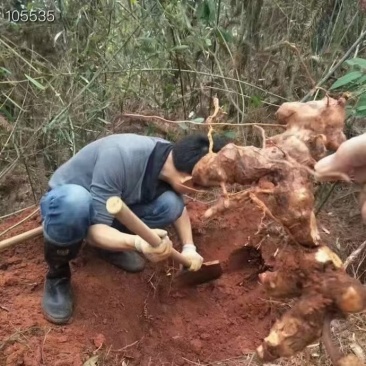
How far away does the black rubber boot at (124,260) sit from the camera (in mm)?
2465

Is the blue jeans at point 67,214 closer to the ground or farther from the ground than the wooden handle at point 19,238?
farther from the ground

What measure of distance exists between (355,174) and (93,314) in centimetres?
144

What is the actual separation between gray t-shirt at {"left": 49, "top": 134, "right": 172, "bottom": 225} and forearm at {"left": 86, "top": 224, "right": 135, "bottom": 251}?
0.04 metres

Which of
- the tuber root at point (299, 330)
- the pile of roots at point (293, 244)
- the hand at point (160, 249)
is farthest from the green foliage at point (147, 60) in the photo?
the tuber root at point (299, 330)

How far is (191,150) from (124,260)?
68cm

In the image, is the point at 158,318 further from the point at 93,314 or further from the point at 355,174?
the point at 355,174

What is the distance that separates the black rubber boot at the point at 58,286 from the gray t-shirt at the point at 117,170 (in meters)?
0.20

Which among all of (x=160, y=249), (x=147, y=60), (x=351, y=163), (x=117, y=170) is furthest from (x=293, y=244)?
(x=147, y=60)

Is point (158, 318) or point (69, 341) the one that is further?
point (158, 318)

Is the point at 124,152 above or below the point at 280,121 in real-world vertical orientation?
below

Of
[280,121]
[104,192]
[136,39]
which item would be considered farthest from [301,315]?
[136,39]

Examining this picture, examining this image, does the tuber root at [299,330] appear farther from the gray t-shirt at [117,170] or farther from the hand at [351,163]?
the gray t-shirt at [117,170]

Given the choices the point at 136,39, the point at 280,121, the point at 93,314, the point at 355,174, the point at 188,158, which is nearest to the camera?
the point at 355,174

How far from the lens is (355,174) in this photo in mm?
1178
